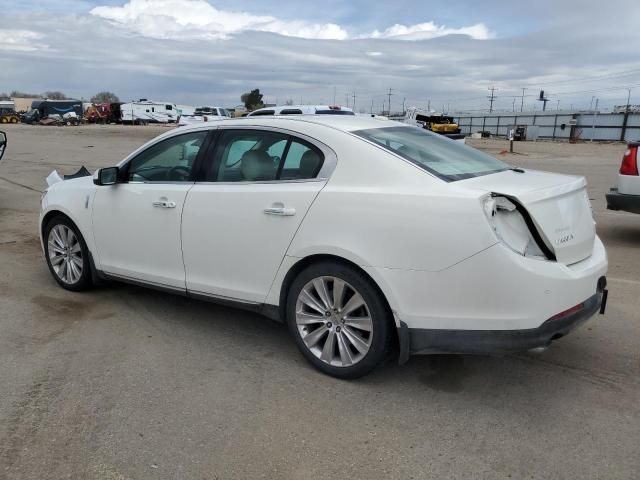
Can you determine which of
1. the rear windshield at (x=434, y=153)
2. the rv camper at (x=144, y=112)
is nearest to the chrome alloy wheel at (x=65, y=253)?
the rear windshield at (x=434, y=153)

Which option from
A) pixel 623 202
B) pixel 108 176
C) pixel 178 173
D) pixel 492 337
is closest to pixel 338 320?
pixel 492 337

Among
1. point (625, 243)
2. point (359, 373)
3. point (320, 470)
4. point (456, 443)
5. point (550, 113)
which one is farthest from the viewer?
point (550, 113)

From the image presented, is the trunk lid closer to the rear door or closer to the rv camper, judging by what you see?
the rear door

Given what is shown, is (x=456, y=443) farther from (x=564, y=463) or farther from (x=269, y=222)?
(x=269, y=222)

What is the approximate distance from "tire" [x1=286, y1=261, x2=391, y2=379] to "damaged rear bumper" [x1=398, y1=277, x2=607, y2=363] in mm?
173

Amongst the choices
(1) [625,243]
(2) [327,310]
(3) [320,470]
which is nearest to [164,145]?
(2) [327,310]

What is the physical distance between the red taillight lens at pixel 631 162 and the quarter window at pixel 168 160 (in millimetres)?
5582

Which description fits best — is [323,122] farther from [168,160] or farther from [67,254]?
[67,254]

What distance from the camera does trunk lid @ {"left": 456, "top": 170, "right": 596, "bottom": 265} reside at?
3251 millimetres

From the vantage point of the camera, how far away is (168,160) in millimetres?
4711

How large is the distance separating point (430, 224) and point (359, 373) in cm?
107

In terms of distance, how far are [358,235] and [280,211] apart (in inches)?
24.3

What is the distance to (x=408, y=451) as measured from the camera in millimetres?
2979

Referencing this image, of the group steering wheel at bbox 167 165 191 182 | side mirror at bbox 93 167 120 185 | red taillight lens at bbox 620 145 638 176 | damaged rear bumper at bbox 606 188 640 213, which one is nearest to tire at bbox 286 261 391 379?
steering wheel at bbox 167 165 191 182
